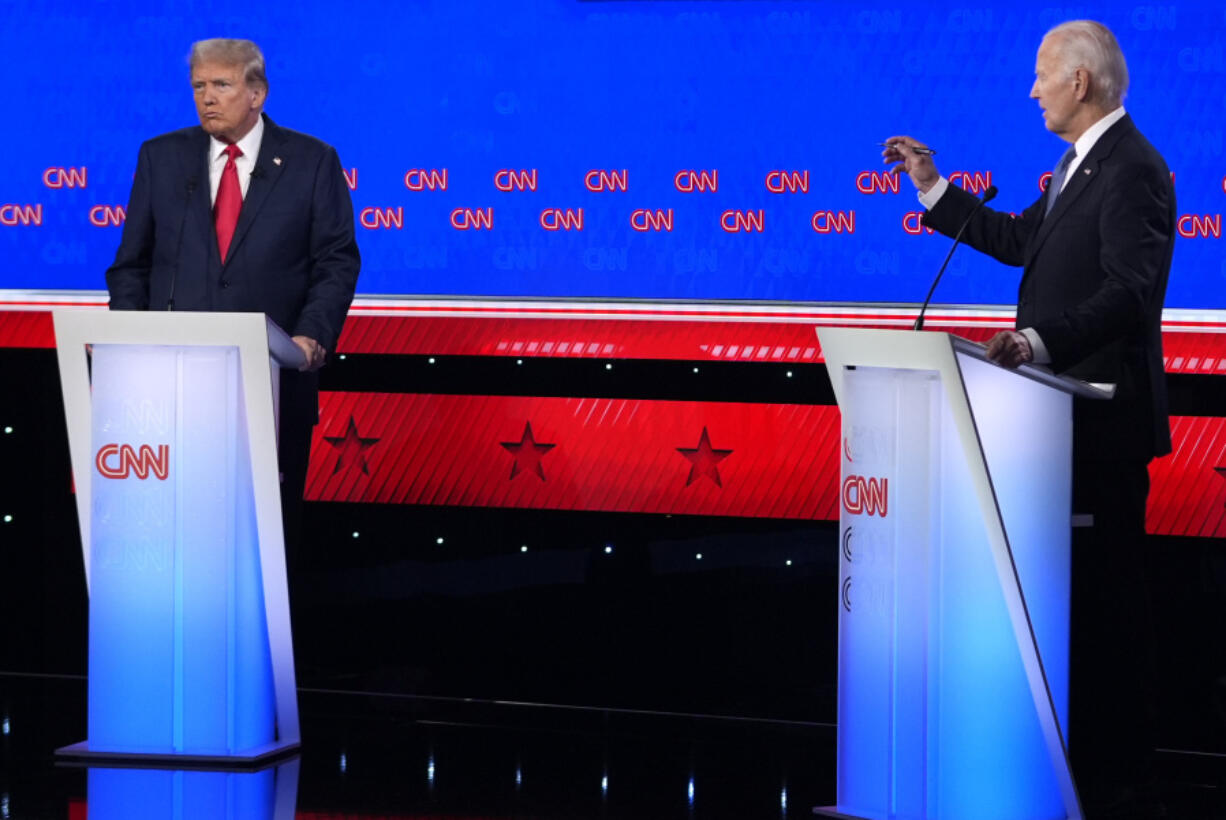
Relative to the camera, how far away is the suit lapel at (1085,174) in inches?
125

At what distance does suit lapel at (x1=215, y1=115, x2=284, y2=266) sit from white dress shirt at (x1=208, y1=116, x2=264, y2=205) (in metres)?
0.02

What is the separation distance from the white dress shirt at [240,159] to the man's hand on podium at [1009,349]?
5.84 feet

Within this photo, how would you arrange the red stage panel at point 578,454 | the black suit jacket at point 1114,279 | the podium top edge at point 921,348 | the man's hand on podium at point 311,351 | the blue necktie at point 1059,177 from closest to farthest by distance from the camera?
the podium top edge at point 921,348, the black suit jacket at point 1114,279, the blue necktie at point 1059,177, the man's hand on podium at point 311,351, the red stage panel at point 578,454

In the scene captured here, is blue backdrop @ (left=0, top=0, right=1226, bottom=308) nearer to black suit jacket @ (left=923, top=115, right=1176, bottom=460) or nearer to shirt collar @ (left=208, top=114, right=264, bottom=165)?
shirt collar @ (left=208, top=114, right=264, bottom=165)

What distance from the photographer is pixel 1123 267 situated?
3076 mm

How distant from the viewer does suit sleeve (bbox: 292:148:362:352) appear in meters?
3.76

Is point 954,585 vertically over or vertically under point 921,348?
under

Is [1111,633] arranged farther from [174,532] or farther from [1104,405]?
[174,532]

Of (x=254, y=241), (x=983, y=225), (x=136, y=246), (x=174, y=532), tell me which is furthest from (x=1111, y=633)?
(x=136, y=246)

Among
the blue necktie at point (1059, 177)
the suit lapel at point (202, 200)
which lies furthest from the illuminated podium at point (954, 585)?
the suit lapel at point (202, 200)

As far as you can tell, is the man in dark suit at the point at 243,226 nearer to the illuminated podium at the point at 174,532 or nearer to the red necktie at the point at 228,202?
the red necktie at the point at 228,202

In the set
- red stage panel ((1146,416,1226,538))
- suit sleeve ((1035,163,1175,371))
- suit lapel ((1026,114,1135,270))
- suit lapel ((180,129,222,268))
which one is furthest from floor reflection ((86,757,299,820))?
red stage panel ((1146,416,1226,538))

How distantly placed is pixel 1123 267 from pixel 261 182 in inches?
74.3

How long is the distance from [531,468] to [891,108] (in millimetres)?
1322
